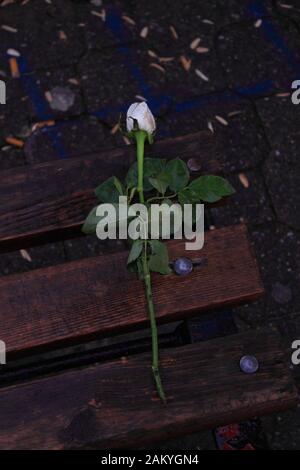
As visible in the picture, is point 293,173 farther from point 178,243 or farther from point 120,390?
point 120,390

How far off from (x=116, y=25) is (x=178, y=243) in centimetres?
138

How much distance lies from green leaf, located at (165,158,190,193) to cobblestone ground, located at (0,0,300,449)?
0.88 meters

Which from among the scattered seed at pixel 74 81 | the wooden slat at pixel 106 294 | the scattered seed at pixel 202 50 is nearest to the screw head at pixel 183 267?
the wooden slat at pixel 106 294

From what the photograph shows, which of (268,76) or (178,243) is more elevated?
(268,76)

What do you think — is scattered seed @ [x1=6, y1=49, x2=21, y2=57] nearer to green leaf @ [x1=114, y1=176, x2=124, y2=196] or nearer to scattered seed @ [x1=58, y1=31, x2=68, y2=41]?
scattered seed @ [x1=58, y1=31, x2=68, y2=41]

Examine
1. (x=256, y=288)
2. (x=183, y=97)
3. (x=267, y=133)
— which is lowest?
(x=256, y=288)

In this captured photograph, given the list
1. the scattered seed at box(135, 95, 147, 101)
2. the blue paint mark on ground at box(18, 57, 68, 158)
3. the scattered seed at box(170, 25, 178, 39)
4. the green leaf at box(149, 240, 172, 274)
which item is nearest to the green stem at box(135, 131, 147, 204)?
the green leaf at box(149, 240, 172, 274)

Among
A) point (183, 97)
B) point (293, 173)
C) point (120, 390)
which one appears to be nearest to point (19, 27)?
point (183, 97)

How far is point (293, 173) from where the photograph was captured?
233 centimetres

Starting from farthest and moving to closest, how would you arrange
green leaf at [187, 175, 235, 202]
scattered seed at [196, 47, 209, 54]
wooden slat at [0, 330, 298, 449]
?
scattered seed at [196, 47, 209, 54] → green leaf at [187, 175, 235, 202] → wooden slat at [0, 330, 298, 449]

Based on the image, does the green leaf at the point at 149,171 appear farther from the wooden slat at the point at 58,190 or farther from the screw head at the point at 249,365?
the screw head at the point at 249,365

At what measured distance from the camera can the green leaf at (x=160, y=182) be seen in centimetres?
131

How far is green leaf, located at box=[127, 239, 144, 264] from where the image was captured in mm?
1273

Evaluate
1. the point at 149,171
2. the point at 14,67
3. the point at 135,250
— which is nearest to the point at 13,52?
the point at 14,67
